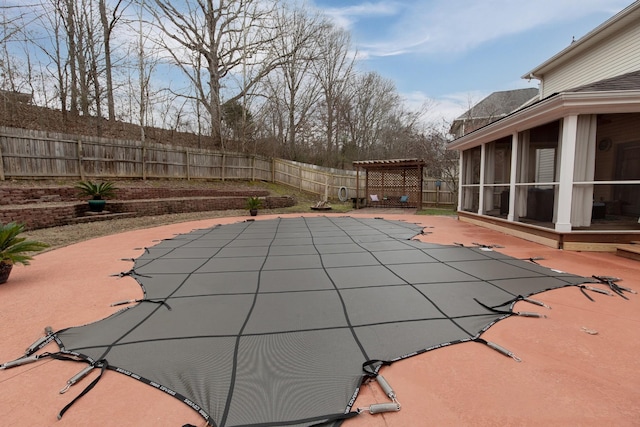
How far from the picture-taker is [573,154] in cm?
425

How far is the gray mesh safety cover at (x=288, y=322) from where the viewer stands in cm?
142

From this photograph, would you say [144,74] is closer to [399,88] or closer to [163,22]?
[163,22]

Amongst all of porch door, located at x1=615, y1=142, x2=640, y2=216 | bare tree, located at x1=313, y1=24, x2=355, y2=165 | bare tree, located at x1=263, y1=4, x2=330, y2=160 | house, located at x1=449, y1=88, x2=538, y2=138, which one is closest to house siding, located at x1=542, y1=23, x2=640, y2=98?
porch door, located at x1=615, y1=142, x2=640, y2=216

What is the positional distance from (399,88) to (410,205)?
10.9 meters

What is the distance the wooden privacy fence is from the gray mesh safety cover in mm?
6394

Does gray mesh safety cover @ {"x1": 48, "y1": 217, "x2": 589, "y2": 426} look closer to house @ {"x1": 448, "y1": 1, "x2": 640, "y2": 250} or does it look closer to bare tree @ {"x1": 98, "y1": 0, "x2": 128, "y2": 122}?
house @ {"x1": 448, "y1": 1, "x2": 640, "y2": 250}

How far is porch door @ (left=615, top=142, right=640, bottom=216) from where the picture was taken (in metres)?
5.93

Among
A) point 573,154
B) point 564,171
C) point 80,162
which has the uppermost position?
point 80,162

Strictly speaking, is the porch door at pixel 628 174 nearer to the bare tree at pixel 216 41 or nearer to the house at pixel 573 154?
the house at pixel 573 154

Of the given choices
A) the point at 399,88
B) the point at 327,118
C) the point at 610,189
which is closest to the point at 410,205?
the point at 610,189

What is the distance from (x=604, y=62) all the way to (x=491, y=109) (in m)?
8.17

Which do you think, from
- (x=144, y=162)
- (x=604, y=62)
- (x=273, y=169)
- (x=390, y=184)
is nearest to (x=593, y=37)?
(x=604, y=62)

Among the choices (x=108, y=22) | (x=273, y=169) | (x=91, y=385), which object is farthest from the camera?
(x=273, y=169)

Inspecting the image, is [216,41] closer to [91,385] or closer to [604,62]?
[604,62]
